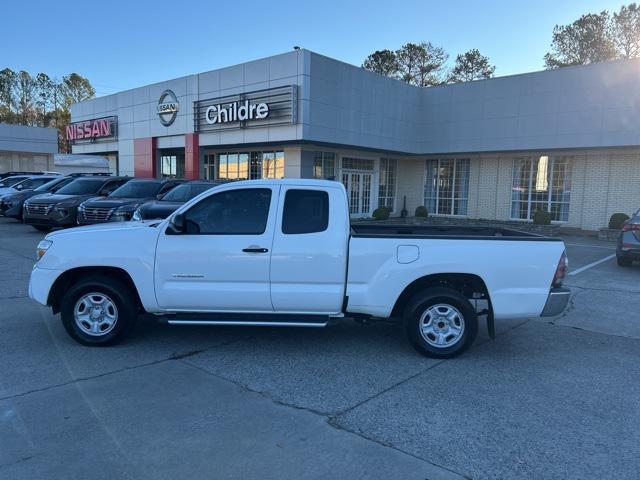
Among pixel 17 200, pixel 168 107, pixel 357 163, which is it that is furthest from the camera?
pixel 168 107

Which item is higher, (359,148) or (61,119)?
(61,119)

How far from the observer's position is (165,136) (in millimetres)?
26516

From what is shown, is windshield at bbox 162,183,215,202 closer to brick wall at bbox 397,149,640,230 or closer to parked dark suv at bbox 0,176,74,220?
parked dark suv at bbox 0,176,74,220

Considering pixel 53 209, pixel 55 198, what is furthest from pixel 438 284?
pixel 55 198

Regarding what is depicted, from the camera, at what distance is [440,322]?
548 centimetres

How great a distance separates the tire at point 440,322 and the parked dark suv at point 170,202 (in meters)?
7.84

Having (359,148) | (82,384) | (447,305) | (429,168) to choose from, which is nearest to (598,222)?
(429,168)

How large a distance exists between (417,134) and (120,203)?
603 inches

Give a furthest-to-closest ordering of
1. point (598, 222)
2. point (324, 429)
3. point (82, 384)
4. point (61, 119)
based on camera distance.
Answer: point (61, 119)
point (598, 222)
point (82, 384)
point (324, 429)

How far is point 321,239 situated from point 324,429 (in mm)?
2109

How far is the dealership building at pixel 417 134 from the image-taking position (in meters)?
19.5

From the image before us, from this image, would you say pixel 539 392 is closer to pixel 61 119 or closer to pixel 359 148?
pixel 359 148

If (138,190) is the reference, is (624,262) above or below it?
below

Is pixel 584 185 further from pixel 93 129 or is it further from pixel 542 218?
pixel 93 129
